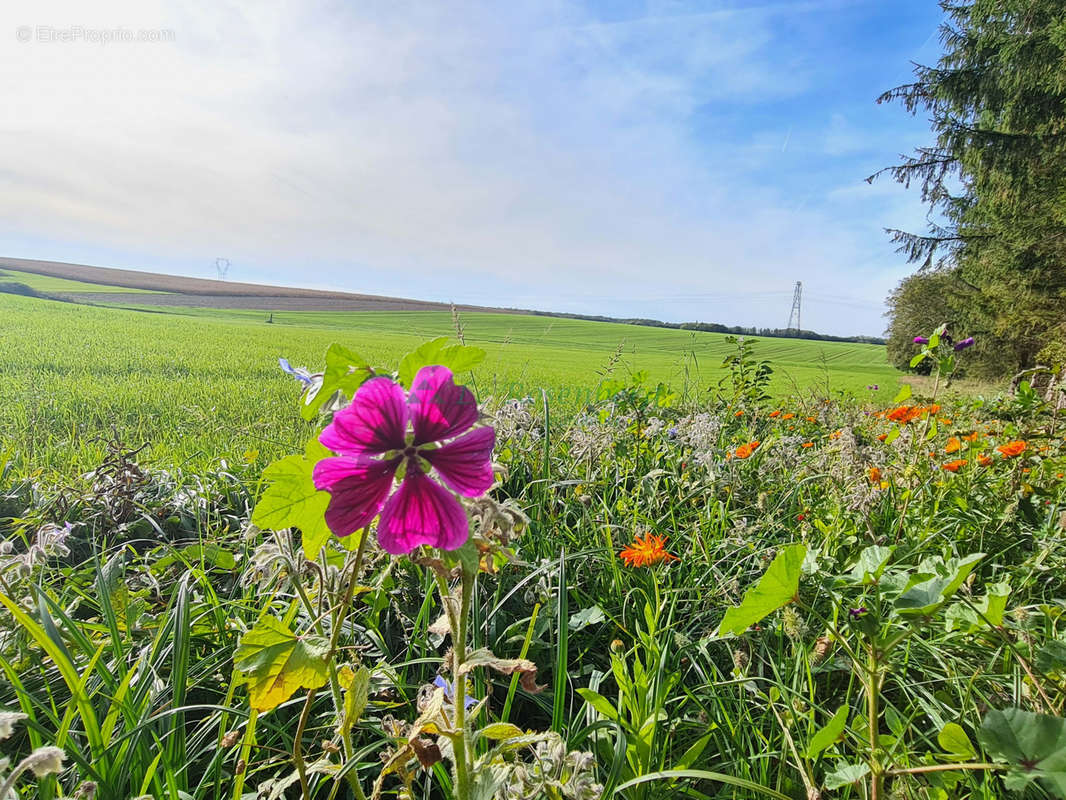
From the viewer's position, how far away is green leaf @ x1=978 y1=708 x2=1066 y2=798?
0.67m

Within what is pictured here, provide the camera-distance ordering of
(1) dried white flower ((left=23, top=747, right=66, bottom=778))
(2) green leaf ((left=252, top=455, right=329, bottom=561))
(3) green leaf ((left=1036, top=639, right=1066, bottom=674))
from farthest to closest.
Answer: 1. (3) green leaf ((left=1036, top=639, right=1066, bottom=674))
2. (2) green leaf ((left=252, top=455, right=329, bottom=561))
3. (1) dried white flower ((left=23, top=747, right=66, bottom=778))

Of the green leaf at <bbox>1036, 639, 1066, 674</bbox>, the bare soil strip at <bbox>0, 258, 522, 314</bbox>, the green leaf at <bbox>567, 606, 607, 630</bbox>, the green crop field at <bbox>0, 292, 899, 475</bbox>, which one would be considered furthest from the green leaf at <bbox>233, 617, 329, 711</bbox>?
the bare soil strip at <bbox>0, 258, 522, 314</bbox>

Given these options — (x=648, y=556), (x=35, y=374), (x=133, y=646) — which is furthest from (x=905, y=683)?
(x=35, y=374)

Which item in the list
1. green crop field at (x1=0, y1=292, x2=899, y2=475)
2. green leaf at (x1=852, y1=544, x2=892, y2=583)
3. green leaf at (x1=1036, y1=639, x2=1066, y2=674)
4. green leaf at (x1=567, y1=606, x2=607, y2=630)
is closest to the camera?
green leaf at (x1=852, y1=544, x2=892, y2=583)

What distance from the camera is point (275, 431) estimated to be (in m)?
3.69

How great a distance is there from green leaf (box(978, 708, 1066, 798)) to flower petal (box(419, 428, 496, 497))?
27.8 inches

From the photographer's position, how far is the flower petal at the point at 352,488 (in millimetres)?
578

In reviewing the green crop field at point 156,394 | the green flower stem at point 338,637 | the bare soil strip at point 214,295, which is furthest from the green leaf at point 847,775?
the bare soil strip at point 214,295

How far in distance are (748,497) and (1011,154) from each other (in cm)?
1507

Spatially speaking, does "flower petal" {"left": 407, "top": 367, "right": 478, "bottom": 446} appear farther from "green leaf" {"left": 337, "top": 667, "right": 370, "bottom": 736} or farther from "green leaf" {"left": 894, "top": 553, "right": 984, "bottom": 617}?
"green leaf" {"left": 894, "top": 553, "right": 984, "bottom": 617}

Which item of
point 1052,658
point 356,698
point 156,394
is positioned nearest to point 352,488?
point 356,698

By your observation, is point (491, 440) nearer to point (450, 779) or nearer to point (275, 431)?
point (450, 779)

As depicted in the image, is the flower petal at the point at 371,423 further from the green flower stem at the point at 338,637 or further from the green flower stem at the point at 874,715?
the green flower stem at the point at 874,715

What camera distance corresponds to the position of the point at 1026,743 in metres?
0.69
